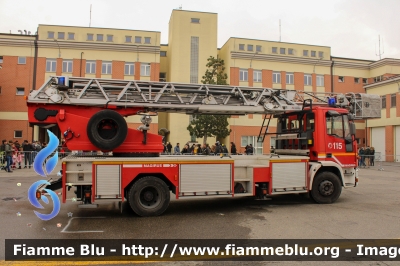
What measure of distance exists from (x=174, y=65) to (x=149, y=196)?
29.6 m

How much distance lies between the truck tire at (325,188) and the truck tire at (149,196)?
457cm

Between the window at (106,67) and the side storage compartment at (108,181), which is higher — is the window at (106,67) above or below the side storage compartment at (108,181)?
above

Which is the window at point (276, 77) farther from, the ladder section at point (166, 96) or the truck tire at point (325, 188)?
the truck tire at point (325, 188)

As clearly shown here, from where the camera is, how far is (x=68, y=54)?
34594 millimetres

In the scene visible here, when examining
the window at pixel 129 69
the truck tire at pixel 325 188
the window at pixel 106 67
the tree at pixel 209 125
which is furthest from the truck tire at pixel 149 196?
the window at pixel 106 67

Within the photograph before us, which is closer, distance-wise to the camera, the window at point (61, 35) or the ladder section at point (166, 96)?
the ladder section at point (166, 96)

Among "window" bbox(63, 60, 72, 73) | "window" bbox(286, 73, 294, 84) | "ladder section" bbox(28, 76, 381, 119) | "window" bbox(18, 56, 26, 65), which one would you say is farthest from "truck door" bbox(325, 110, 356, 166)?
"window" bbox(18, 56, 26, 65)

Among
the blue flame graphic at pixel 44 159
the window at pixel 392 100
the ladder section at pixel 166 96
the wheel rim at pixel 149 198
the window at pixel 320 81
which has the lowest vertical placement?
the wheel rim at pixel 149 198

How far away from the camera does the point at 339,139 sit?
388 inches

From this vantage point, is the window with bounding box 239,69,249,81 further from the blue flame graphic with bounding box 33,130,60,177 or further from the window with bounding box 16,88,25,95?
the blue flame graphic with bounding box 33,130,60,177

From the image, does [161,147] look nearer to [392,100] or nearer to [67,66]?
[67,66]

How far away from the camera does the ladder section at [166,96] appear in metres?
7.93

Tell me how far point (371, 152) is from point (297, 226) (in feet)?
75.5

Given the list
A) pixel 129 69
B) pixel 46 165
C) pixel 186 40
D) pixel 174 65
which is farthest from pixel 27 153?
pixel 186 40
